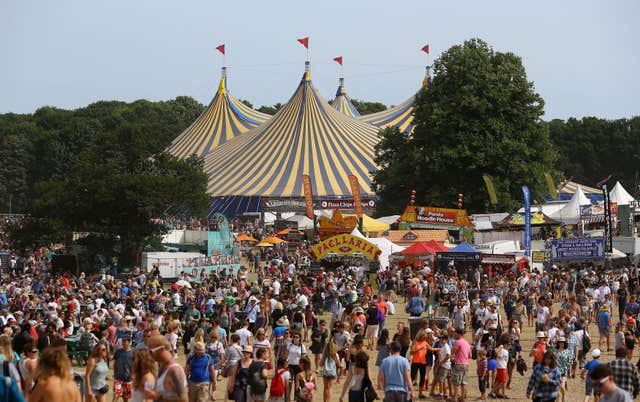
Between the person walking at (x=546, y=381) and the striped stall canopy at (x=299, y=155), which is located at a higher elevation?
the striped stall canopy at (x=299, y=155)

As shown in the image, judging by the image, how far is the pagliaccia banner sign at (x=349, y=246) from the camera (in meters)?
27.2

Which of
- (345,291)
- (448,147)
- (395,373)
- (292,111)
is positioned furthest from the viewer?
(292,111)

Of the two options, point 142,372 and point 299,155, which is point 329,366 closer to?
point 142,372

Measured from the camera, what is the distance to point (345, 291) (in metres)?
21.2

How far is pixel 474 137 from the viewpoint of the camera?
3747 centimetres

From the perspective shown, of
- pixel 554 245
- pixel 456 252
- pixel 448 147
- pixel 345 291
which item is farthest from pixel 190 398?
pixel 448 147

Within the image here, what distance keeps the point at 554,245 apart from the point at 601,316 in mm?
10626

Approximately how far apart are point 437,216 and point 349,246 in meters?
6.15

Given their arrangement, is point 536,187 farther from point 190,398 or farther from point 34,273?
point 190,398

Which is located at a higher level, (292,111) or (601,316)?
(292,111)

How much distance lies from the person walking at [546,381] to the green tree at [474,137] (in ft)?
87.0

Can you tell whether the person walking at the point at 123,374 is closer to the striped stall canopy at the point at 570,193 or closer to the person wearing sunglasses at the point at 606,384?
the person wearing sunglasses at the point at 606,384

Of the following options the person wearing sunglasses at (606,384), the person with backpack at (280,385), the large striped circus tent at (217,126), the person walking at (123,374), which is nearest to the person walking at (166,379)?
the person wearing sunglasses at (606,384)

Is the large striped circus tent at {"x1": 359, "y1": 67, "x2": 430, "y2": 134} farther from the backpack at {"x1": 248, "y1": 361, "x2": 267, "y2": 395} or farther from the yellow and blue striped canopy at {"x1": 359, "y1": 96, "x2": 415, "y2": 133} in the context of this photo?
the backpack at {"x1": 248, "y1": 361, "x2": 267, "y2": 395}
